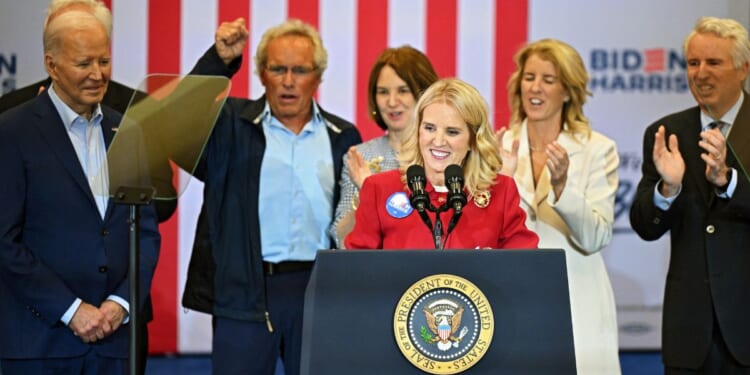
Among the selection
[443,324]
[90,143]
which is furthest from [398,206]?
[90,143]

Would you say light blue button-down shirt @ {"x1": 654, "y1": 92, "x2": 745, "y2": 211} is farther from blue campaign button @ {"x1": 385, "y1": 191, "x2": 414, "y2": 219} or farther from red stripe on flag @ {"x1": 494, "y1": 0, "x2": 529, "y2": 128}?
red stripe on flag @ {"x1": 494, "y1": 0, "x2": 529, "y2": 128}

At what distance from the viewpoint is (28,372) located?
335 centimetres

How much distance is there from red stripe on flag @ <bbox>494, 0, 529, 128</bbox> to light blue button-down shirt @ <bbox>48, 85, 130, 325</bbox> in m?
3.04

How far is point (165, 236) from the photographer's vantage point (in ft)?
19.8

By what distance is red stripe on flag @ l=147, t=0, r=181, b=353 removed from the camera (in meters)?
5.95

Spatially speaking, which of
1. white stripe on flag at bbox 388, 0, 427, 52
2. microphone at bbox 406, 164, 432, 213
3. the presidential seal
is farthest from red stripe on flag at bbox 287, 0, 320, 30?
the presidential seal

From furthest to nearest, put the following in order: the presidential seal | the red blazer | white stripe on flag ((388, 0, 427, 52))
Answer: white stripe on flag ((388, 0, 427, 52))
the red blazer
the presidential seal

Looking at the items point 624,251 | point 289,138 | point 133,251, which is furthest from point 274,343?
point 624,251

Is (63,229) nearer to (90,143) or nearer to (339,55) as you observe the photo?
(90,143)

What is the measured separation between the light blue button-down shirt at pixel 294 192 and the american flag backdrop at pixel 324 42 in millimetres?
2045

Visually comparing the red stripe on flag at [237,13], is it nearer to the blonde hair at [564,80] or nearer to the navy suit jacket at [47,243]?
the blonde hair at [564,80]

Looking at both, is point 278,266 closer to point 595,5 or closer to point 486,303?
point 486,303

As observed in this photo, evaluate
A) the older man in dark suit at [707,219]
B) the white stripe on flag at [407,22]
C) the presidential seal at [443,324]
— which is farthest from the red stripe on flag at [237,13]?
the presidential seal at [443,324]

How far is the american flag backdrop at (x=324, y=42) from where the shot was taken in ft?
19.5
